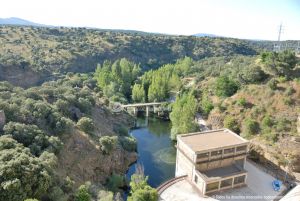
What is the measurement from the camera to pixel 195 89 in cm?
6575

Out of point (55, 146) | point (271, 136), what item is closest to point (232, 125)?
point (271, 136)

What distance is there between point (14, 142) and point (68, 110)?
15.2 m

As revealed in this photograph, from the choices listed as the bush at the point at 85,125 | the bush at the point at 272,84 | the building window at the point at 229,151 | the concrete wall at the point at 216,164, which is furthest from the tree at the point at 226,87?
the bush at the point at 85,125

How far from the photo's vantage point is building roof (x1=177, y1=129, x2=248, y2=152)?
33.7 metres

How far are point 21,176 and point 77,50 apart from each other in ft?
239

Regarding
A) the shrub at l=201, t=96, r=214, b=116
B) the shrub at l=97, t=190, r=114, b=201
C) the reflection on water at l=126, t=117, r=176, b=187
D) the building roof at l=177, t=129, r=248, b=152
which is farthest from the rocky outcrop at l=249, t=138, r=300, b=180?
the shrub at l=97, t=190, r=114, b=201

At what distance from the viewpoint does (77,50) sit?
3706 inches

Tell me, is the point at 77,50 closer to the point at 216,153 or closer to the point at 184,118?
the point at 184,118

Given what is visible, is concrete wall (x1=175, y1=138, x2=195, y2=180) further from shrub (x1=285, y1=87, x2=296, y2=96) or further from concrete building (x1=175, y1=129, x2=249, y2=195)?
shrub (x1=285, y1=87, x2=296, y2=96)

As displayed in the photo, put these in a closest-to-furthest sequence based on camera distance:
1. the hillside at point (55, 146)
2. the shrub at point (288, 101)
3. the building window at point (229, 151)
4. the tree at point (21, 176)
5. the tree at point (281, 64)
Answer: the tree at point (21, 176) < the hillside at point (55, 146) < the building window at point (229, 151) < the shrub at point (288, 101) < the tree at point (281, 64)

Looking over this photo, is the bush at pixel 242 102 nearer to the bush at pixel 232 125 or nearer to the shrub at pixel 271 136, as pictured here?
the bush at pixel 232 125

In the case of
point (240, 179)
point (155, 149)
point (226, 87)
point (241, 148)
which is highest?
point (226, 87)

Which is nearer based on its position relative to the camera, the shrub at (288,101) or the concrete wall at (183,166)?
the concrete wall at (183,166)

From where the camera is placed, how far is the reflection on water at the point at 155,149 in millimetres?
41219
